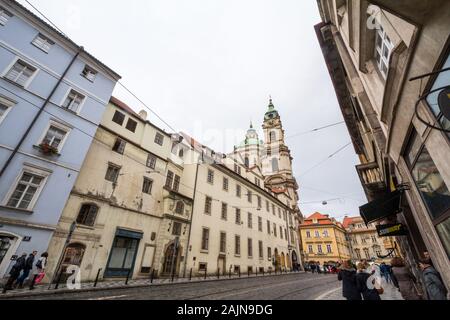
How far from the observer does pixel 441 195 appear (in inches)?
163

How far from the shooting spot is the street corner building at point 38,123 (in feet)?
35.4

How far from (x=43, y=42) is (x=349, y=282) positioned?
22085mm

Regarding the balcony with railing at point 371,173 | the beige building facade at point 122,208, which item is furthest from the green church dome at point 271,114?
the balcony with railing at point 371,173

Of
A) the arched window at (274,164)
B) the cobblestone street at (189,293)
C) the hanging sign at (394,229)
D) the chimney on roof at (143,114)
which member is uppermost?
the arched window at (274,164)

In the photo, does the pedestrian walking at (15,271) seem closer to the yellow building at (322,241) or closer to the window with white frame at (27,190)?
the window with white frame at (27,190)

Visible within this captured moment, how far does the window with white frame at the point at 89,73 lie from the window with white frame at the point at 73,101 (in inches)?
71.0

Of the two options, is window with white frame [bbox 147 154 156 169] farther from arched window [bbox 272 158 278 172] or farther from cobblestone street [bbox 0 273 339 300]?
arched window [bbox 272 158 278 172]

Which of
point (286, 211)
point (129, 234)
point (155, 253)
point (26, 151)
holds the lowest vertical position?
point (155, 253)

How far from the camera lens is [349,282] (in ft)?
16.9

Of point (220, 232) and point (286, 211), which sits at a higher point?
point (286, 211)

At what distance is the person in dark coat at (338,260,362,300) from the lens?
16.4 ft
